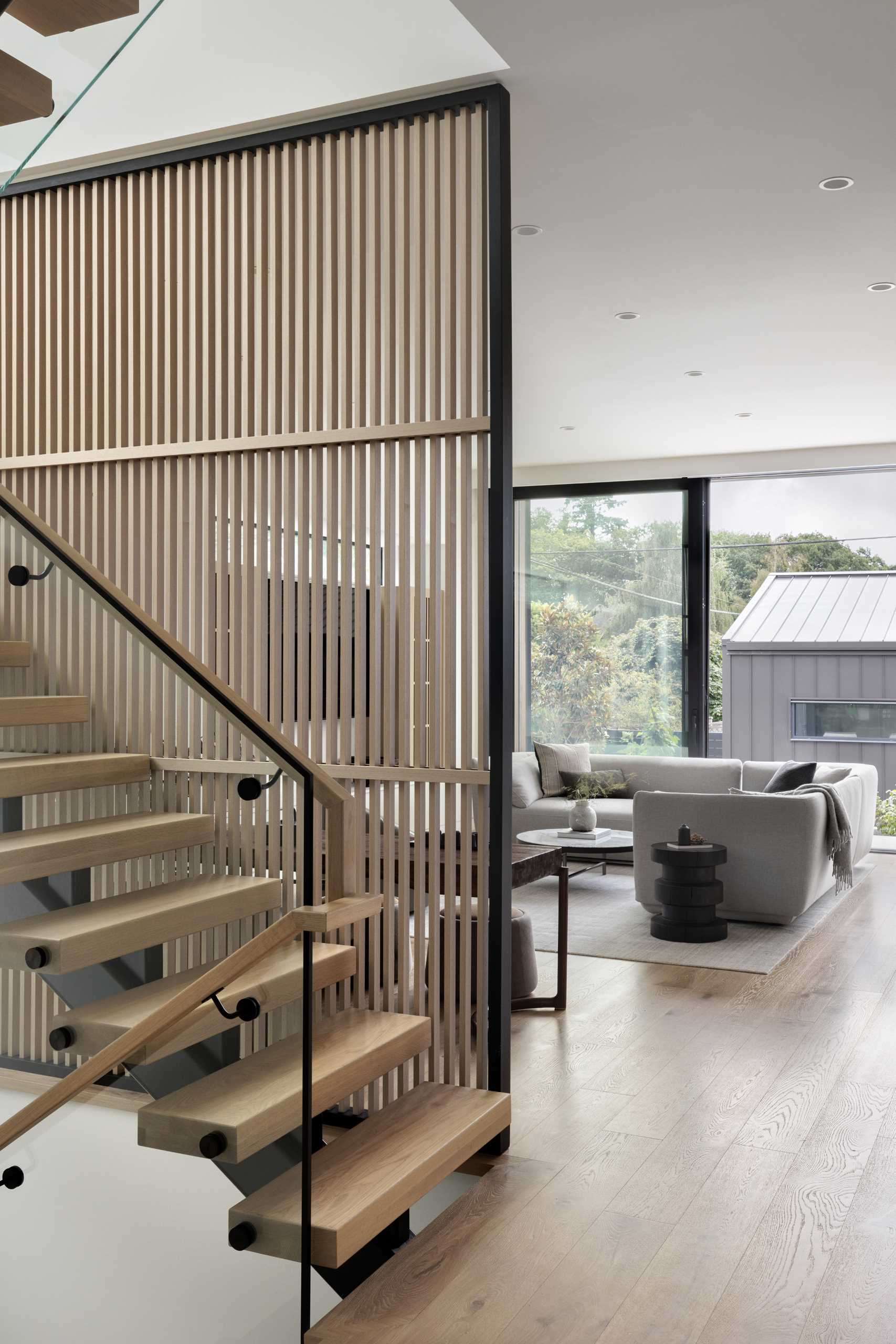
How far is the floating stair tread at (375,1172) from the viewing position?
263cm

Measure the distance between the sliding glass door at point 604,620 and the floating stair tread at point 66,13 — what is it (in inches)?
276

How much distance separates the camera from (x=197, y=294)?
156 inches

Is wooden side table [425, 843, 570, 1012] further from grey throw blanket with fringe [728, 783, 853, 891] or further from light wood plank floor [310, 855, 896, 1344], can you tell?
grey throw blanket with fringe [728, 783, 853, 891]

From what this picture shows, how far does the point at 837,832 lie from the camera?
648 cm

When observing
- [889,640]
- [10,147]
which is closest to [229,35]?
[10,147]

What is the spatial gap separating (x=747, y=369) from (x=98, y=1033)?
5.30 m

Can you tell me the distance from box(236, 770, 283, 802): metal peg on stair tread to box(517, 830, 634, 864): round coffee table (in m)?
3.59

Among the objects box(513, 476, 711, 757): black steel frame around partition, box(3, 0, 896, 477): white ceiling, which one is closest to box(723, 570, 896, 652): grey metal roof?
box(513, 476, 711, 757): black steel frame around partition

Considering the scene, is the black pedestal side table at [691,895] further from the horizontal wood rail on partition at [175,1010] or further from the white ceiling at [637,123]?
the horizontal wood rail on partition at [175,1010]

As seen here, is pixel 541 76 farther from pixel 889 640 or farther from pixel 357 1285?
pixel 889 640

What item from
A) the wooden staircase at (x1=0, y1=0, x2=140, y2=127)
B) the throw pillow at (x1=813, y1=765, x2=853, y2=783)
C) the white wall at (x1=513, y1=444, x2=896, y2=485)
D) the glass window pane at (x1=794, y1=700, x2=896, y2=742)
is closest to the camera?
the wooden staircase at (x1=0, y1=0, x2=140, y2=127)

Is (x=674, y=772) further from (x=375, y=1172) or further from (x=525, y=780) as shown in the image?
(x=375, y=1172)

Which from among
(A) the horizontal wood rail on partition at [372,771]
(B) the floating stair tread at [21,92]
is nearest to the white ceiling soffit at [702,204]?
(B) the floating stair tread at [21,92]

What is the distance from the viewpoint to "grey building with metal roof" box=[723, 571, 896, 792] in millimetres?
9383
